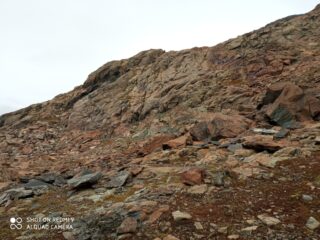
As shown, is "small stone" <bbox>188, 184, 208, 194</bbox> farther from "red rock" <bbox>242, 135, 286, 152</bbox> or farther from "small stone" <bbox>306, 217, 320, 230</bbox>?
"red rock" <bbox>242, 135, 286, 152</bbox>

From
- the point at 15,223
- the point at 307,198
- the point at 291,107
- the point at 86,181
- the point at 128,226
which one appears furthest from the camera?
the point at 291,107

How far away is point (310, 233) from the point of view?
29.7ft

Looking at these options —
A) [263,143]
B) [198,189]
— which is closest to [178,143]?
[263,143]

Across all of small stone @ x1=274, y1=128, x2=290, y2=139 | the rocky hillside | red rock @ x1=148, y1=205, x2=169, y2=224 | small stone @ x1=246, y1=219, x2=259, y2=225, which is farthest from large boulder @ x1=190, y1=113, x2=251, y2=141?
small stone @ x1=246, y1=219, x2=259, y2=225

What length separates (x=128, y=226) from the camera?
1016cm

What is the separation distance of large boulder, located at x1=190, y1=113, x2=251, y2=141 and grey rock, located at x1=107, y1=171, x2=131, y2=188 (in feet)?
17.5

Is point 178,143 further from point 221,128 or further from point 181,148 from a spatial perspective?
point 221,128

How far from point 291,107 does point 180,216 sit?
35.0 ft

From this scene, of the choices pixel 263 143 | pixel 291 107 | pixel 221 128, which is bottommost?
pixel 263 143

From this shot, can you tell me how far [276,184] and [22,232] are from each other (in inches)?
321

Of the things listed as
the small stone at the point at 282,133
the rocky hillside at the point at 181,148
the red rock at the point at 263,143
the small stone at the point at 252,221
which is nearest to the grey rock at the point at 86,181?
the rocky hillside at the point at 181,148

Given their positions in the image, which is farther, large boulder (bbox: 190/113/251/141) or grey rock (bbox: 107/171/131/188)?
large boulder (bbox: 190/113/251/141)

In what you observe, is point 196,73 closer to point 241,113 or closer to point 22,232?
point 241,113

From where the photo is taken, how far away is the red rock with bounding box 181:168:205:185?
41.6 feet
